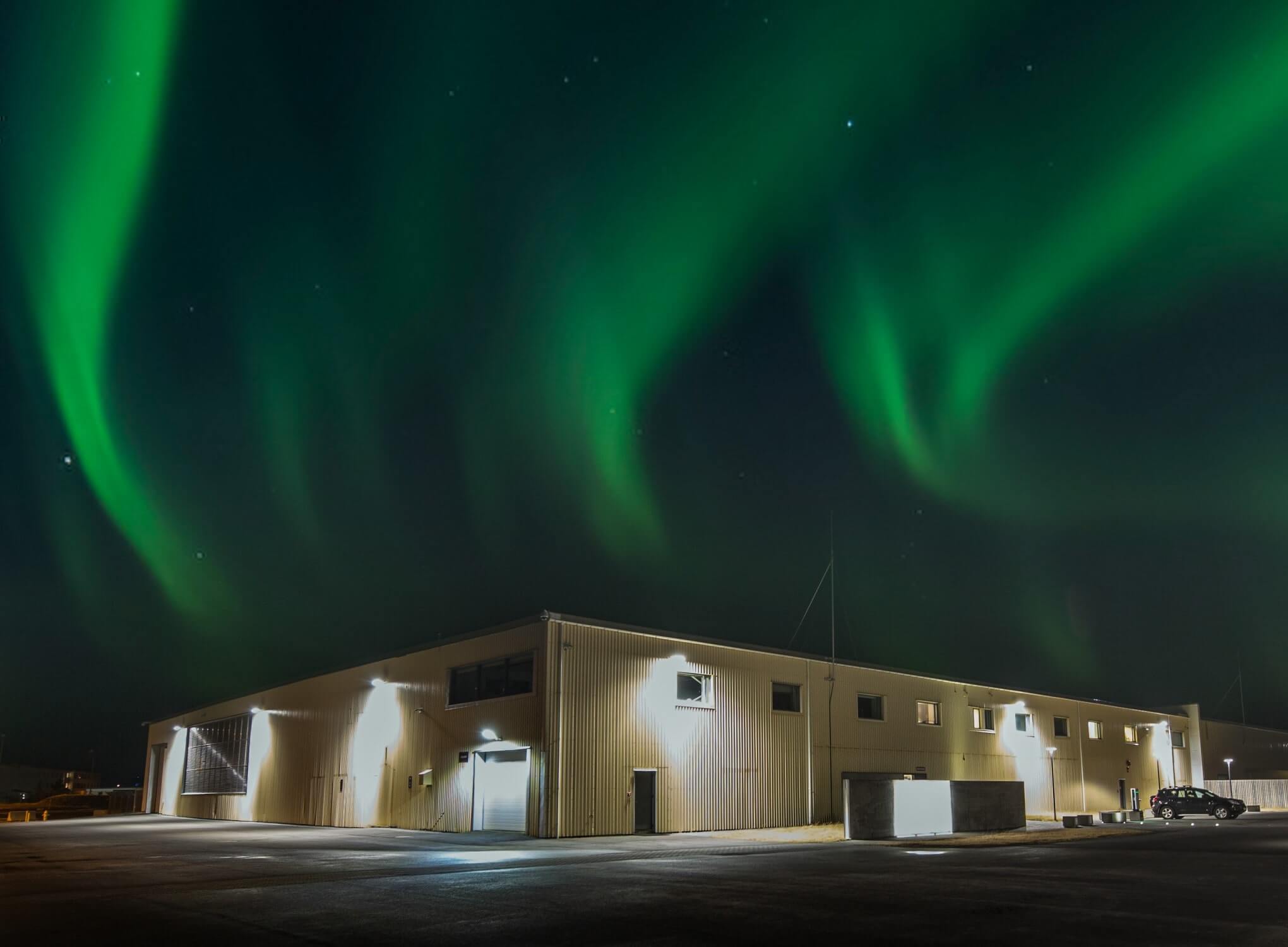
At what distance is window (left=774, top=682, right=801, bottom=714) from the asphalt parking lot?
11.3 m

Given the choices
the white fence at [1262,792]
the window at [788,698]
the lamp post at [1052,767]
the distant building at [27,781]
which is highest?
the window at [788,698]

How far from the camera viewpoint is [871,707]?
140 feet

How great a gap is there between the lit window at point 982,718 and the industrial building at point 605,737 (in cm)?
15

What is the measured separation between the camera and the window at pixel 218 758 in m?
52.5

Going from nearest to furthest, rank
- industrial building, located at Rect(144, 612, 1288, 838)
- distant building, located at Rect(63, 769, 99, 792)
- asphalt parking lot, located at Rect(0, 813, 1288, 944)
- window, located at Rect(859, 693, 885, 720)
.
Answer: asphalt parking lot, located at Rect(0, 813, 1288, 944) → industrial building, located at Rect(144, 612, 1288, 838) → window, located at Rect(859, 693, 885, 720) → distant building, located at Rect(63, 769, 99, 792)

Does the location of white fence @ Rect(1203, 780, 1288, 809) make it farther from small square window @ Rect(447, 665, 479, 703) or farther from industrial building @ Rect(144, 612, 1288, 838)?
small square window @ Rect(447, 665, 479, 703)

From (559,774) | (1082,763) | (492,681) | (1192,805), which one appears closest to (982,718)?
(1192,805)

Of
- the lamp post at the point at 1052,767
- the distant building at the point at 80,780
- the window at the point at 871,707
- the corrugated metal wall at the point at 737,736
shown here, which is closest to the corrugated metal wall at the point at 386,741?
the corrugated metal wall at the point at 737,736

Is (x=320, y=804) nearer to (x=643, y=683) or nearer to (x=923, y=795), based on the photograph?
(x=643, y=683)

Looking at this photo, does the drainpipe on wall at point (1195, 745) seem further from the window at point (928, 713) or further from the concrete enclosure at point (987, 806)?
the concrete enclosure at point (987, 806)

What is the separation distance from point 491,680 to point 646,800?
628cm

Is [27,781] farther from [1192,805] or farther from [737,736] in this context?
[1192,805]

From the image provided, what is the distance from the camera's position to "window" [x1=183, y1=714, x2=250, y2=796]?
5247 centimetres

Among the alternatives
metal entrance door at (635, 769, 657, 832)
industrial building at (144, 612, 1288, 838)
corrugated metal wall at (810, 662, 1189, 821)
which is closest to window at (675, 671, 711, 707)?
industrial building at (144, 612, 1288, 838)
